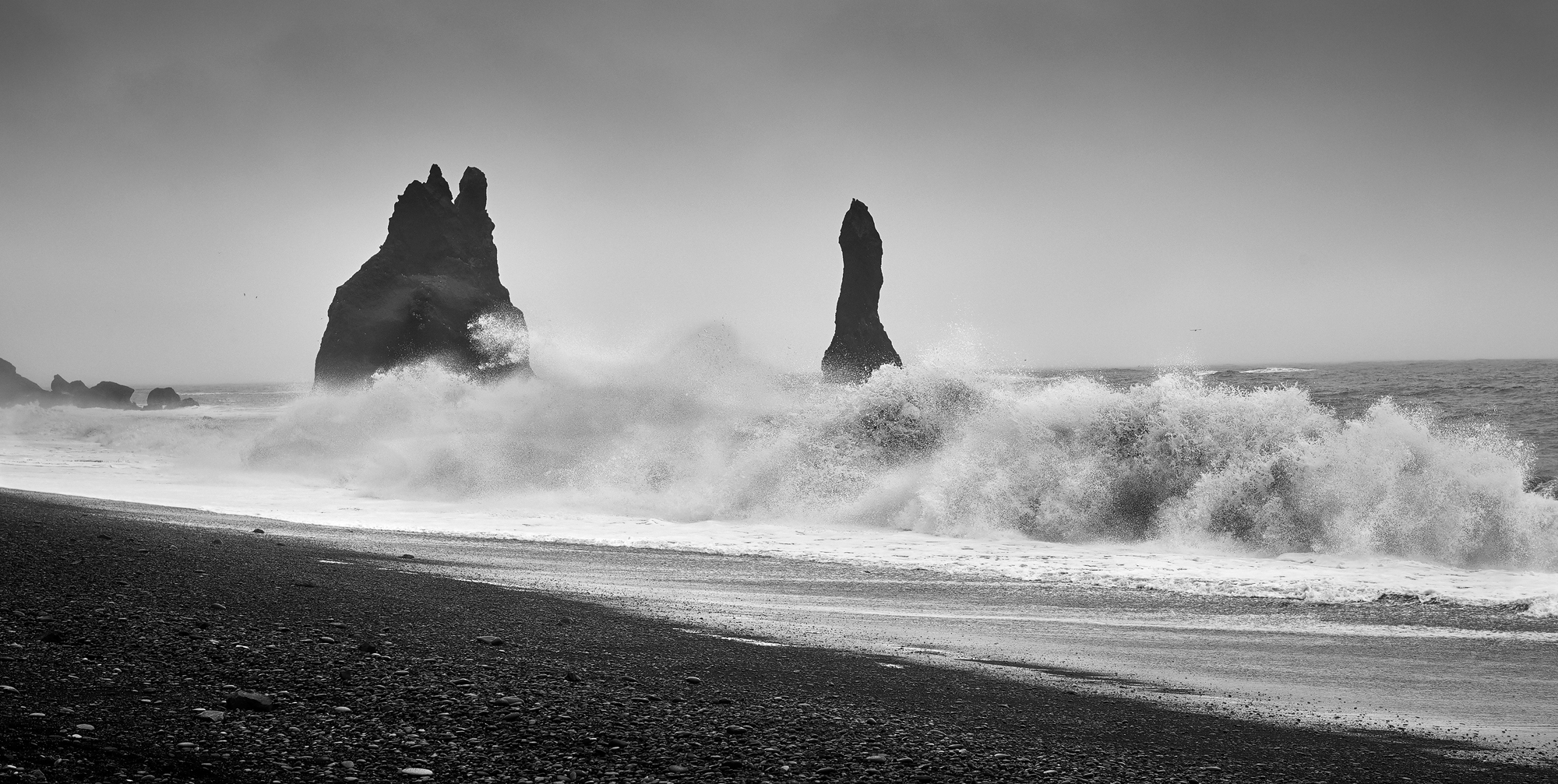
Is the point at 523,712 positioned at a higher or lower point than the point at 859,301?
lower

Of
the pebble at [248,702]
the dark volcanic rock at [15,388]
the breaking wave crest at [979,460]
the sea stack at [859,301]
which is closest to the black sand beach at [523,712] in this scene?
the pebble at [248,702]

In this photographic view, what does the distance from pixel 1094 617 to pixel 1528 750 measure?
3.32 meters

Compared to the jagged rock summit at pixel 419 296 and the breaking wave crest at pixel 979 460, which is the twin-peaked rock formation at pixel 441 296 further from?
the breaking wave crest at pixel 979 460

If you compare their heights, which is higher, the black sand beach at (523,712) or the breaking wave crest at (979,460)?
the breaking wave crest at (979,460)

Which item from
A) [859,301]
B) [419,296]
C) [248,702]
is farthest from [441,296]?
[248,702]

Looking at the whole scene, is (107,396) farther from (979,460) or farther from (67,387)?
(979,460)

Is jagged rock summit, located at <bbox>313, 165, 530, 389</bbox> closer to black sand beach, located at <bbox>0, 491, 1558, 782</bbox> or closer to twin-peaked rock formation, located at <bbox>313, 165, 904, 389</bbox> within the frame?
twin-peaked rock formation, located at <bbox>313, 165, 904, 389</bbox>

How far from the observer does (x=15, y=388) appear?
61500mm

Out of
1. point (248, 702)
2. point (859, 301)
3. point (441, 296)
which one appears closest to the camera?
point (248, 702)

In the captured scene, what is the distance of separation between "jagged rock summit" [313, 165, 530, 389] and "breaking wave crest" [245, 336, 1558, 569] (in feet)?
87.3

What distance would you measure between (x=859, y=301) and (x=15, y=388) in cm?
5276

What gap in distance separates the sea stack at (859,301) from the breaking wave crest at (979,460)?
31.5 meters

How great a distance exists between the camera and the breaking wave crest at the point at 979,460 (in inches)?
444

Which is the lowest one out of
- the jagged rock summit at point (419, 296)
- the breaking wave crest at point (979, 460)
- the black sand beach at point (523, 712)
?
the black sand beach at point (523, 712)
